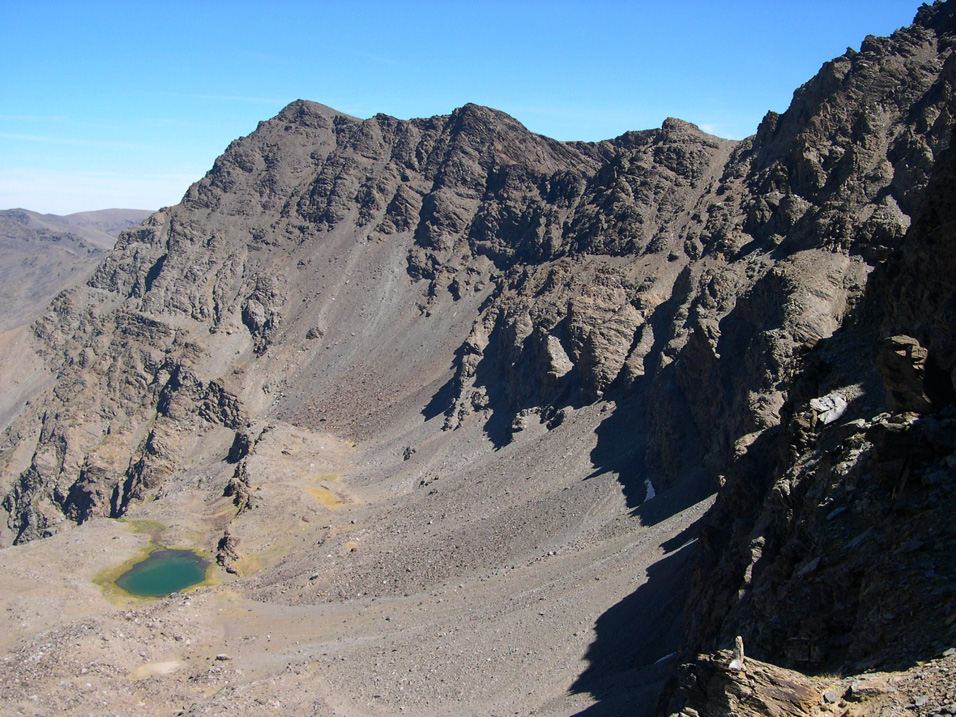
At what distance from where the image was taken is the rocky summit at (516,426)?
20422 millimetres

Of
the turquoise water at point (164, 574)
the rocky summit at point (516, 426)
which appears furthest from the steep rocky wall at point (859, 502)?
the turquoise water at point (164, 574)

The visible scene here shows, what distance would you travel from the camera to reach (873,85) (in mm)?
72812

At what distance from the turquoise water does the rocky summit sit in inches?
83.4

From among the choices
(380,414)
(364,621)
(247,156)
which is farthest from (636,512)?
(247,156)

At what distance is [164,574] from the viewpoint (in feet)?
251

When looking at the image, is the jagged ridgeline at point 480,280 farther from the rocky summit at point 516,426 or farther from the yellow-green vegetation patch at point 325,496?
the yellow-green vegetation patch at point 325,496

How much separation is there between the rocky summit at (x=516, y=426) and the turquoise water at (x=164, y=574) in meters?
2.12

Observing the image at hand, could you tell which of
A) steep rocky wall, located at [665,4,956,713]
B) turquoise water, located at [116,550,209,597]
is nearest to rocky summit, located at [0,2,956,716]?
steep rocky wall, located at [665,4,956,713]

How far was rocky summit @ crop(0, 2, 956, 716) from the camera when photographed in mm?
20422

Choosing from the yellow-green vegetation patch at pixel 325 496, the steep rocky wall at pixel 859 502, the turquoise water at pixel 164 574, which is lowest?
the turquoise water at pixel 164 574

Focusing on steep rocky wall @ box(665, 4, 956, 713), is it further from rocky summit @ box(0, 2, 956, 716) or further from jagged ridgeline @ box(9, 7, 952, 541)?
jagged ridgeline @ box(9, 7, 952, 541)

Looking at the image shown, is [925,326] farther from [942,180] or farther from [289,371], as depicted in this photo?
[289,371]

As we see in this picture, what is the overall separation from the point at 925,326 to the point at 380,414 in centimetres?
8783

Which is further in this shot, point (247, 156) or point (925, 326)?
point (247, 156)
